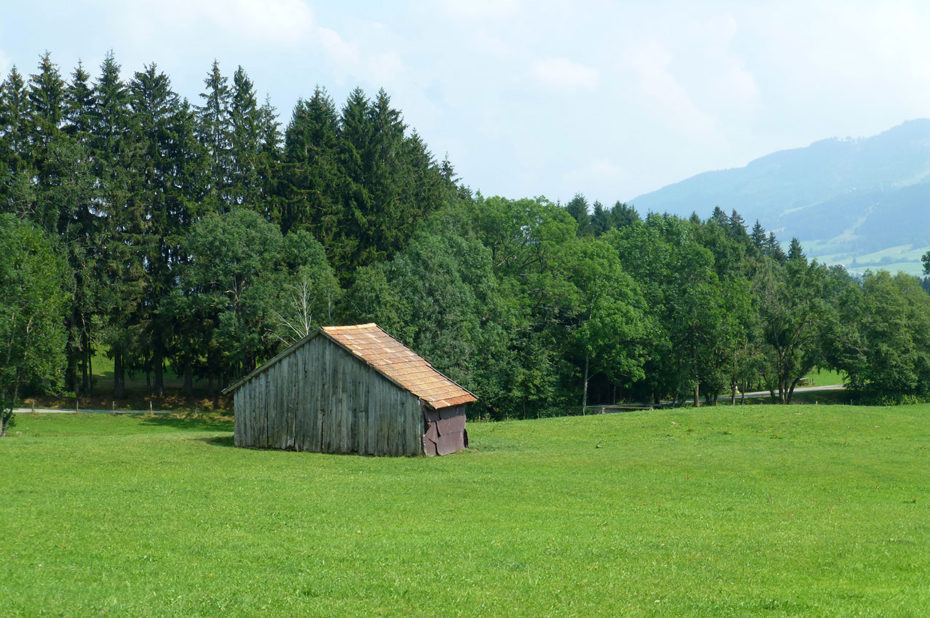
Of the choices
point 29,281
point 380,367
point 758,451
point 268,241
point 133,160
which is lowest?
point 758,451

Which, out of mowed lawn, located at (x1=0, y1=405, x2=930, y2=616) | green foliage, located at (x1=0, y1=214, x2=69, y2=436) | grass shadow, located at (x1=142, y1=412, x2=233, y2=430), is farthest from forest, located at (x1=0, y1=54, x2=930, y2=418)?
mowed lawn, located at (x1=0, y1=405, x2=930, y2=616)

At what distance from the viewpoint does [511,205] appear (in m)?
68.8

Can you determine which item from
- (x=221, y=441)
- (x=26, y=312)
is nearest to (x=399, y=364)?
(x=221, y=441)

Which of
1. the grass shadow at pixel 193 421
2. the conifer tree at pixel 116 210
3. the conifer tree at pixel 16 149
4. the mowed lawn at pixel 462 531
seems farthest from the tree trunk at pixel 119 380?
the mowed lawn at pixel 462 531

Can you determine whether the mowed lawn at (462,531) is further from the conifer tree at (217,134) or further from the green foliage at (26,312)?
the conifer tree at (217,134)

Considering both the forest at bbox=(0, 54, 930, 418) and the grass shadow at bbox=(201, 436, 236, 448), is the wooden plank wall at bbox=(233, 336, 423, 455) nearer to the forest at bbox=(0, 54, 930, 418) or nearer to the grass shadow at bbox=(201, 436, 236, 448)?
the grass shadow at bbox=(201, 436, 236, 448)

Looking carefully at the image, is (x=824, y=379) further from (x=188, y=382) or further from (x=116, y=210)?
(x=116, y=210)

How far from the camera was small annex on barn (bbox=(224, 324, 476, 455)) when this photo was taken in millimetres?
36562

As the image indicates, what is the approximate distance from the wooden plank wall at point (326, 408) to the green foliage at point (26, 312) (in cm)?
1907

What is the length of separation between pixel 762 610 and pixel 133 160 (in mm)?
63938

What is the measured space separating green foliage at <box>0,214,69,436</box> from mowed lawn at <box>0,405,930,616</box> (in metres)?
15.6

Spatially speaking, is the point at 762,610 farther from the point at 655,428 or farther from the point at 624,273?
the point at 624,273

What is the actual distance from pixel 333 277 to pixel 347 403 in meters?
24.4

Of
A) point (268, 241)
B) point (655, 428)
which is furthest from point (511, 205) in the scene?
point (655, 428)
